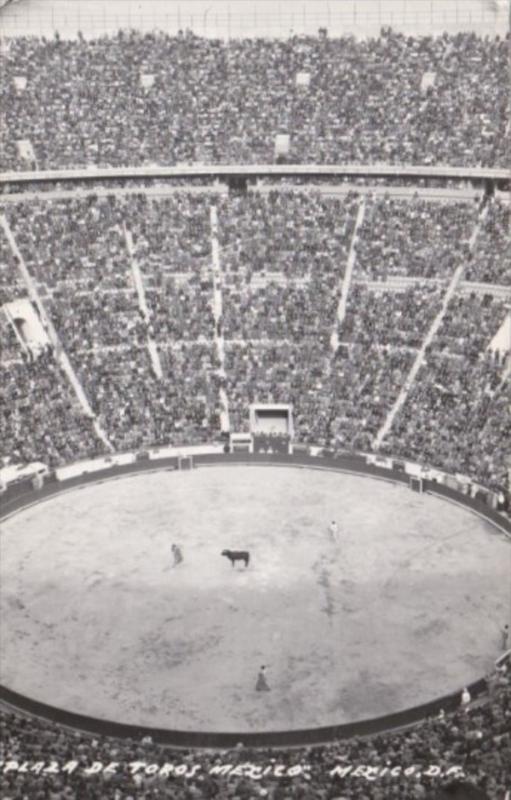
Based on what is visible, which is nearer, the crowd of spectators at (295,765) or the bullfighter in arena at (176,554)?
the crowd of spectators at (295,765)

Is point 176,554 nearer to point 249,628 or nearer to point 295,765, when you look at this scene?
point 249,628

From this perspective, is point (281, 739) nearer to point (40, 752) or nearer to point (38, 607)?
point (40, 752)

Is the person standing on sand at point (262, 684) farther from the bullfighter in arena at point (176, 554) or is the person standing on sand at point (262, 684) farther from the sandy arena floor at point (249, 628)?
the bullfighter in arena at point (176, 554)

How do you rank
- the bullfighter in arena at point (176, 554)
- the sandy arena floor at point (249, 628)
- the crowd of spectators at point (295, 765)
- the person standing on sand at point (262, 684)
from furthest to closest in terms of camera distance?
the bullfighter in arena at point (176, 554) < the person standing on sand at point (262, 684) < the sandy arena floor at point (249, 628) < the crowd of spectators at point (295, 765)

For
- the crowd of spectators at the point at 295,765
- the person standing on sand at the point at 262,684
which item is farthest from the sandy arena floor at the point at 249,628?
A: the crowd of spectators at the point at 295,765

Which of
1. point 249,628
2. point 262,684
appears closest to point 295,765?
point 262,684

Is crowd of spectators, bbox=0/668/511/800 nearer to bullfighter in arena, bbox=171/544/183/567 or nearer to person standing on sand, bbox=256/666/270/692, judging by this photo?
person standing on sand, bbox=256/666/270/692

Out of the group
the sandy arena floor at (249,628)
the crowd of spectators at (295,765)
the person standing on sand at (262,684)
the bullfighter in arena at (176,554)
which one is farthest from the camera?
the bullfighter in arena at (176,554)

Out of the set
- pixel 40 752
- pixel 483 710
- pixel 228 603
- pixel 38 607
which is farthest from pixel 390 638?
pixel 40 752
